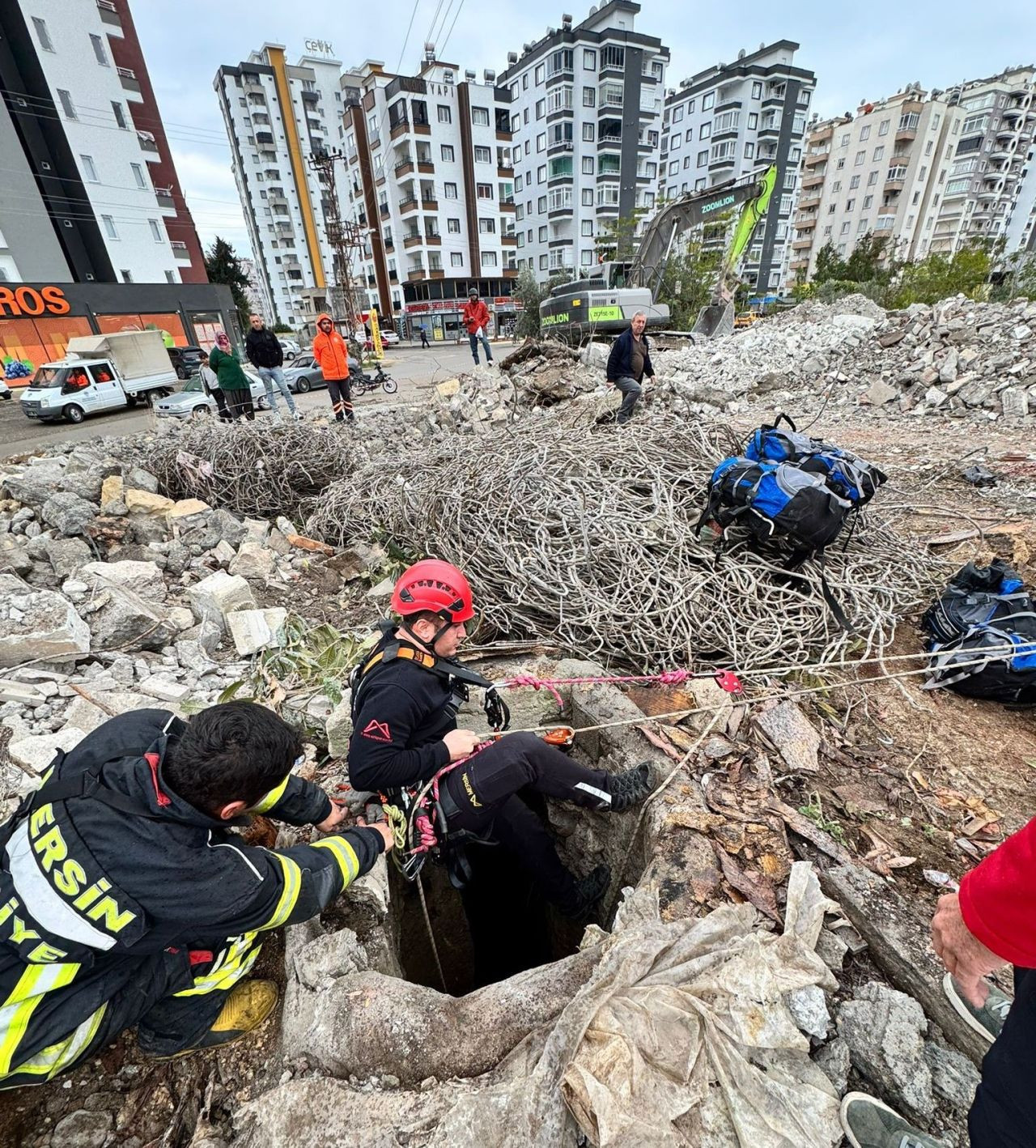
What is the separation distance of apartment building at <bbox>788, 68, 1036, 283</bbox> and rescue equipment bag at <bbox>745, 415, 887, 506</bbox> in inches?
1981

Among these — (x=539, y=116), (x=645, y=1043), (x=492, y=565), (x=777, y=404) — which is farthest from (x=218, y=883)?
(x=539, y=116)

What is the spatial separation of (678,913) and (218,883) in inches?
52.2

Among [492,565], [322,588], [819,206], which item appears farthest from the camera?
[819,206]

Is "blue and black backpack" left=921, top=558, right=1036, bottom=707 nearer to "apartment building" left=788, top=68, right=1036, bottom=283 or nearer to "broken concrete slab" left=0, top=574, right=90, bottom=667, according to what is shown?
"broken concrete slab" left=0, top=574, right=90, bottom=667

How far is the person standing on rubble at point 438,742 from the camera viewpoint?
82.6 inches

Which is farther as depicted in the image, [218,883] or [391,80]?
[391,80]

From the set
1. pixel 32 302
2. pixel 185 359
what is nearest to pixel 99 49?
pixel 32 302

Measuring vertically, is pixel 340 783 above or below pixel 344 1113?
below

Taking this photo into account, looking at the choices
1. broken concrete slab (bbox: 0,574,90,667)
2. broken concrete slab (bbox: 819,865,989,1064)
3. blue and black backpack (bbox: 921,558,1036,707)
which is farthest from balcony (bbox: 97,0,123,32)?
broken concrete slab (bbox: 819,865,989,1064)

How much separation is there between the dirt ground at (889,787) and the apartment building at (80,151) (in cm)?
2809

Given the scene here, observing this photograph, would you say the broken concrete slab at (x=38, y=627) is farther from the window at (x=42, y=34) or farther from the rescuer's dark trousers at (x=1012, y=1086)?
the window at (x=42, y=34)

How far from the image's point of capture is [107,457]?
7.03 meters

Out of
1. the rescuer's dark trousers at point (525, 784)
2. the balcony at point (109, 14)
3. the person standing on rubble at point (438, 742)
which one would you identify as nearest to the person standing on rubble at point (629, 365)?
the person standing on rubble at point (438, 742)

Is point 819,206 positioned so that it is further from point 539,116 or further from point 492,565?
point 492,565
